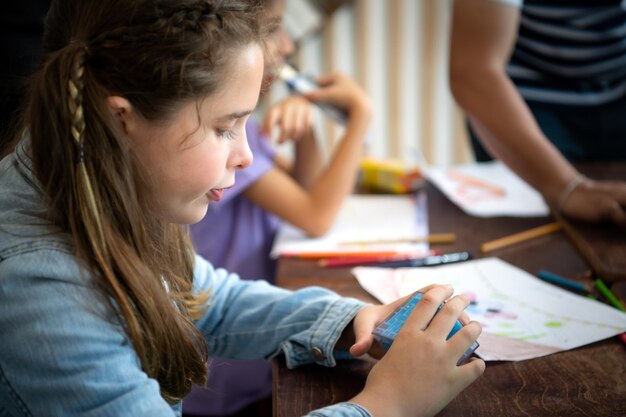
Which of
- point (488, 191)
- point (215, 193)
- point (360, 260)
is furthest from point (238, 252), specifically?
point (215, 193)

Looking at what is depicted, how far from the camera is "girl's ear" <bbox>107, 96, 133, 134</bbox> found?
2.10ft

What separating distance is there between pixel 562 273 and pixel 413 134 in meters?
1.54

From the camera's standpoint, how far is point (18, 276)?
1.97 ft

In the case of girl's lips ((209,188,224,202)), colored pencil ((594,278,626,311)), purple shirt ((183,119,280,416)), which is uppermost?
girl's lips ((209,188,224,202))

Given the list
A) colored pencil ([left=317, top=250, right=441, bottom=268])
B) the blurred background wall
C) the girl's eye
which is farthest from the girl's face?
the blurred background wall

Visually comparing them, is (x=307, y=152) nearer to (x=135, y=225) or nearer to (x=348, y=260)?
(x=348, y=260)

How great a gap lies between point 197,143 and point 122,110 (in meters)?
0.07

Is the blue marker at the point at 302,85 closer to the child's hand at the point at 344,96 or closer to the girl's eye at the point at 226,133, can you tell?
the child's hand at the point at 344,96

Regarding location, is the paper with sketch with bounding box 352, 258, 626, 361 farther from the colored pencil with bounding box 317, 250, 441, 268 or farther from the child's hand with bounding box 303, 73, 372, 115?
the child's hand with bounding box 303, 73, 372, 115

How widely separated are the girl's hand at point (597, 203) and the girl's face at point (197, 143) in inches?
24.2

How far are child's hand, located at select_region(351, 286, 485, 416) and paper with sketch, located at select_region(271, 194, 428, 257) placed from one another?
1.35 feet

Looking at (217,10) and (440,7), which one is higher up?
(217,10)

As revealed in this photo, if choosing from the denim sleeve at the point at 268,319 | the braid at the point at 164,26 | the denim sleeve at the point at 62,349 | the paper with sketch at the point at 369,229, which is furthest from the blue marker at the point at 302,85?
the denim sleeve at the point at 62,349

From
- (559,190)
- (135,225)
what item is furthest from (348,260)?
(135,225)
